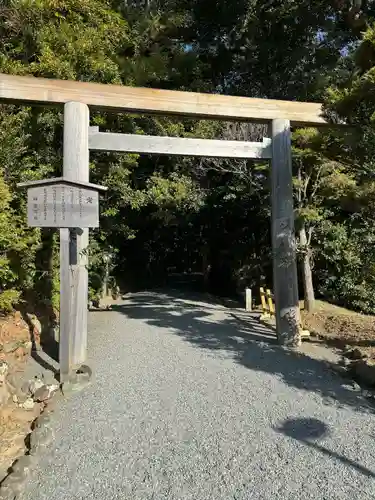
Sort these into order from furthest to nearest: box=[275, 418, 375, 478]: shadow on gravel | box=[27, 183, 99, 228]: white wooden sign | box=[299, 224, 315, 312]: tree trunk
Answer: box=[299, 224, 315, 312]: tree trunk, box=[27, 183, 99, 228]: white wooden sign, box=[275, 418, 375, 478]: shadow on gravel

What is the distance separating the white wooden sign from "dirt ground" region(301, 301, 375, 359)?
440 centimetres

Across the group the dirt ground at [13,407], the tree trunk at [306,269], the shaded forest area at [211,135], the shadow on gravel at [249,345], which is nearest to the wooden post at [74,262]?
the dirt ground at [13,407]

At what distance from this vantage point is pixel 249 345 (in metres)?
6.11

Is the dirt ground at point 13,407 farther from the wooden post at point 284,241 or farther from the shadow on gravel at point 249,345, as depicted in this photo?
the wooden post at point 284,241

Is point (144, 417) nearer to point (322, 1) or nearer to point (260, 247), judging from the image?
point (260, 247)

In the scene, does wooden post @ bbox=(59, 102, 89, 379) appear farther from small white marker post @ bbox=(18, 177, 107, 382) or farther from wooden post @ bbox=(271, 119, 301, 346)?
wooden post @ bbox=(271, 119, 301, 346)

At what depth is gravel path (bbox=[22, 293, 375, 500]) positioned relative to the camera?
2.56 meters

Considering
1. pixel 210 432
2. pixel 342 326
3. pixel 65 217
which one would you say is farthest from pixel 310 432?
pixel 342 326

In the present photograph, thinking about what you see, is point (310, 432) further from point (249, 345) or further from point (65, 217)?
point (65, 217)

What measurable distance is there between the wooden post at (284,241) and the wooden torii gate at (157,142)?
1cm

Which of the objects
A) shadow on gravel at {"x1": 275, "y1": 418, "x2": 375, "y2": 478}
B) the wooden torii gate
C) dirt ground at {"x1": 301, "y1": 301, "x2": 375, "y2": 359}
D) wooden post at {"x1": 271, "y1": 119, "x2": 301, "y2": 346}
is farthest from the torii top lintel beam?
shadow on gravel at {"x1": 275, "y1": 418, "x2": 375, "y2": 478}

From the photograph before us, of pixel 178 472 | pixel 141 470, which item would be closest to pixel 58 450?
pixel 141 470

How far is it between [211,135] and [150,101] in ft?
16.5

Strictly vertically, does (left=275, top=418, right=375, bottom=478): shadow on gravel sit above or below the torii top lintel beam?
below
